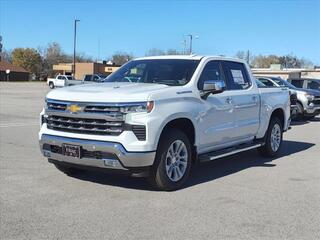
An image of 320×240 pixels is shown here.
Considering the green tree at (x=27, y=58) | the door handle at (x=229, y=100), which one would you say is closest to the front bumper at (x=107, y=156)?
the door handle at (x=229, y=100)

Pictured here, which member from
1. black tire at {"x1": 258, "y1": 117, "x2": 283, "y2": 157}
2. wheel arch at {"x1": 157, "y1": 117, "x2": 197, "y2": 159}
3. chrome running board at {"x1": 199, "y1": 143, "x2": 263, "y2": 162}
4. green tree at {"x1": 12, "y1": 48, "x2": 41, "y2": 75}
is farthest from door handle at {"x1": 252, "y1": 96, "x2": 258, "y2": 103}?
green tree at {"x1": 12, "y1": 48, "x2": 41, "y2": 75}

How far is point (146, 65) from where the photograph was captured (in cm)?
830

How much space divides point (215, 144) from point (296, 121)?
42.2 ft

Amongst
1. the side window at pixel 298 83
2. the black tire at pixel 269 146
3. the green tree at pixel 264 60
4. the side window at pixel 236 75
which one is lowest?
the black tire at pixel 269 146

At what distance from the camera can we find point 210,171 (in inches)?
335

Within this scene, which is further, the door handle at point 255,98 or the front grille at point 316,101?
the front grille at point 316,101

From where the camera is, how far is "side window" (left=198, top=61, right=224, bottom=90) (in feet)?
25.4

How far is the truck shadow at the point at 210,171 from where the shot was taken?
7.41 meters

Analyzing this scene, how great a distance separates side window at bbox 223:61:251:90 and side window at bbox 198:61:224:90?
0.24m

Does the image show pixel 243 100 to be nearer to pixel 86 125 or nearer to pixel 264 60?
pixel 86 125

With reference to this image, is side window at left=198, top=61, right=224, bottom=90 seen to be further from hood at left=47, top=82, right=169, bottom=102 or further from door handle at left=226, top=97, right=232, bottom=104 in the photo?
hood at left=47, top=82, right=169, bottom=102

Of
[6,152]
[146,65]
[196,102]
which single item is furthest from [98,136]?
[6,152]

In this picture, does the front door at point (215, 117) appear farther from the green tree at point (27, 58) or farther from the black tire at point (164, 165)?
the green tree at point (27, 58)

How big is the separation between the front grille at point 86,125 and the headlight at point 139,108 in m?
0.18
